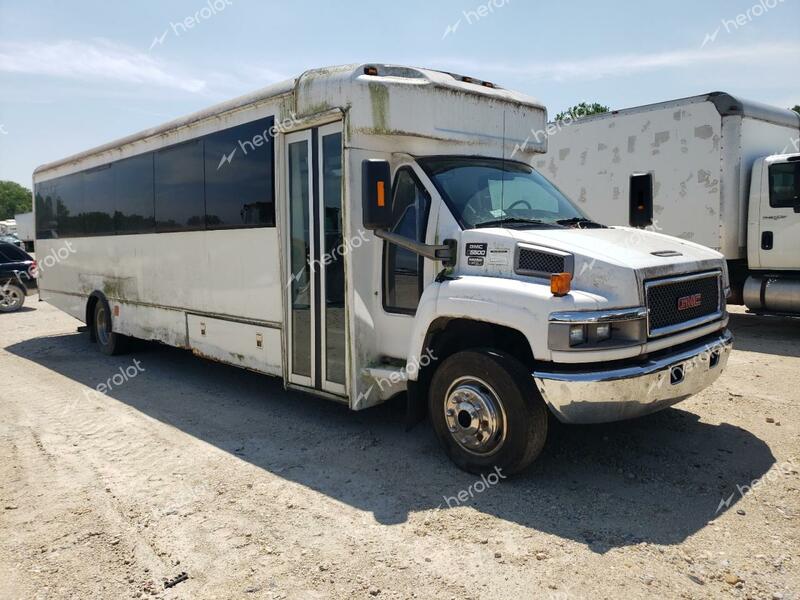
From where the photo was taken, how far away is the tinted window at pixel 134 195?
8.16 metres

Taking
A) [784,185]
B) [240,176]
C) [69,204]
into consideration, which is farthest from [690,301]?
[69,204]

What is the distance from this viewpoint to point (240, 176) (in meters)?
6.41

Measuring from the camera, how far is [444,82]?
17.4 feet

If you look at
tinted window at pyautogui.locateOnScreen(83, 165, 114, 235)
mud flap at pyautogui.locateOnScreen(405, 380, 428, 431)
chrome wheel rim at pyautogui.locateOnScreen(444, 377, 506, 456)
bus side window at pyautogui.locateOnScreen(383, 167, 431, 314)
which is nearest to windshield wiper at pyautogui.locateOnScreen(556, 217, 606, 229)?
bus side window at pyautogui.locateOnScreen(383, 167, 431, 314)

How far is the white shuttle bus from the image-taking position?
162 inches

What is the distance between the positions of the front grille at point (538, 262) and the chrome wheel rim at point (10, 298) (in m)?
16.2

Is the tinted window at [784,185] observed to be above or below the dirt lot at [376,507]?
above

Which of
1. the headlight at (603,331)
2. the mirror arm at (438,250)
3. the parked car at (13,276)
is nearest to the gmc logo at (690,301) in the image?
the headlight at (603,331)

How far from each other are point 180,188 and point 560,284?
5.15 meters

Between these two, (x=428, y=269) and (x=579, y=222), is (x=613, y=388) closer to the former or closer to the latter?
(x=428, y=269)

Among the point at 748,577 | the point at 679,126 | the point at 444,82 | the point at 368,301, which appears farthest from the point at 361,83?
the point at 679,126

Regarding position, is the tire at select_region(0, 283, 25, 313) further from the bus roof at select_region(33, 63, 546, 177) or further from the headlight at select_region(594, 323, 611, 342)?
the headlight at select_region(594, 323, 611, 342)

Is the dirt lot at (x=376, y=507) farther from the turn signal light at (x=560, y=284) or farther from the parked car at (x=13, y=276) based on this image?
the parked car at (x=13, y=276)

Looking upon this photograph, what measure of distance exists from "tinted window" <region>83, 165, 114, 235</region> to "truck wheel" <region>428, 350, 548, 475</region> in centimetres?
659
